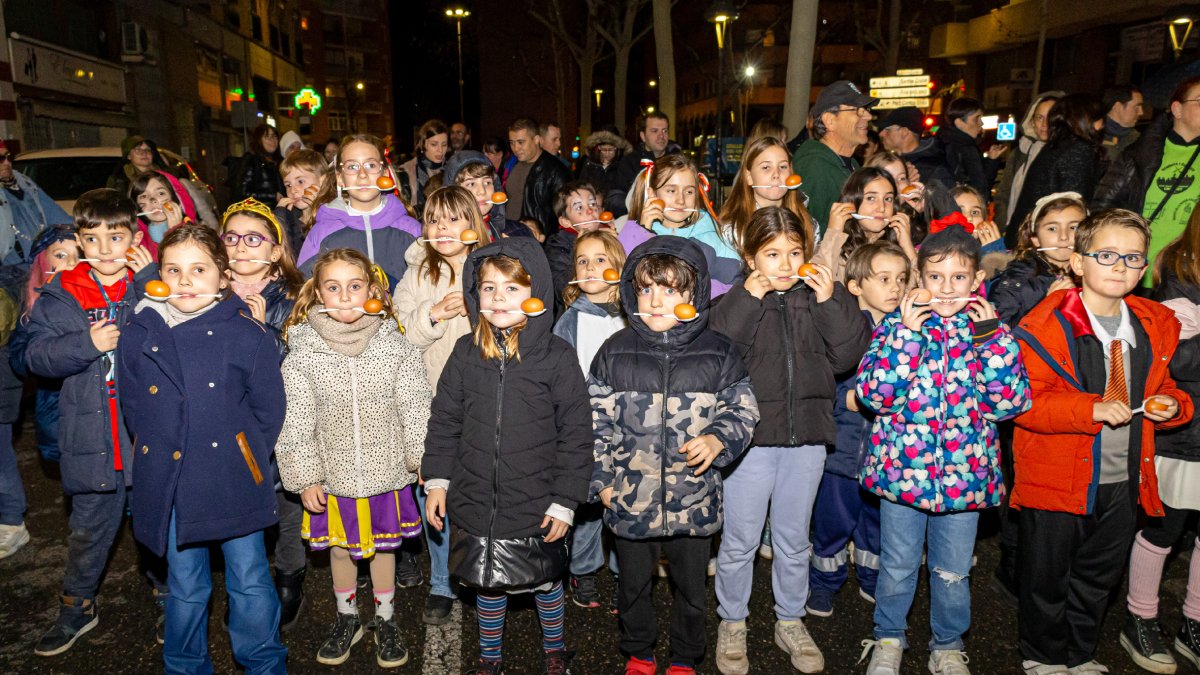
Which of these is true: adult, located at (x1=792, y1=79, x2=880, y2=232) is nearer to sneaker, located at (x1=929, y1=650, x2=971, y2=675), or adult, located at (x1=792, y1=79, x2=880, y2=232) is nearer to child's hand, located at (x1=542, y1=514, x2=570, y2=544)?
sneaker, located at (x1=929, y1=650, x2=971, y2=675)

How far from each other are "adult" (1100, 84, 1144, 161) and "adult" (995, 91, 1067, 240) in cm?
93

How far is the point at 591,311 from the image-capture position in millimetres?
4105

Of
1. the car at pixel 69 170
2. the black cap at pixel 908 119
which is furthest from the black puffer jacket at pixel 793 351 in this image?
the car at pixel 69 170

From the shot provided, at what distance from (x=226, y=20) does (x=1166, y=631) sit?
3516 centimetres

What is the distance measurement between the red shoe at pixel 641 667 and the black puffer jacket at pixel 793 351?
1.10 metres

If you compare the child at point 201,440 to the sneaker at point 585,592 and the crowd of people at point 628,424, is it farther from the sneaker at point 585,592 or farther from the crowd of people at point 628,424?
the sneaker at point 585,592

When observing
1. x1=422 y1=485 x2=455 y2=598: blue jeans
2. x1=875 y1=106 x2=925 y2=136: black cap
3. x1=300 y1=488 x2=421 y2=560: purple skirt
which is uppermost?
x1=875 y1=106 x2=925 y2=136: black cap

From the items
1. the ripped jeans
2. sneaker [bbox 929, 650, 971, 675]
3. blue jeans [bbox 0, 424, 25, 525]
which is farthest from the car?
sneaker [bbox 929, 650, 971, 675]

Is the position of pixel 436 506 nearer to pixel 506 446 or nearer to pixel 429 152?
pixel 506 446

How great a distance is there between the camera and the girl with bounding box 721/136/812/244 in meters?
4.55

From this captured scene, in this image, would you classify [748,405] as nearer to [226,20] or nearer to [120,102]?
[120,102]

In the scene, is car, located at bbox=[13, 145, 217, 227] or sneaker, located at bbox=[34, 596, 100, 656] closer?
sneaker, located at bbox=[34, 596, 100, 656]

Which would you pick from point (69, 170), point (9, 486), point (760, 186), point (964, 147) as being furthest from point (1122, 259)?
point (69, 170)

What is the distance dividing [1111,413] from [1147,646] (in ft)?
4.40
